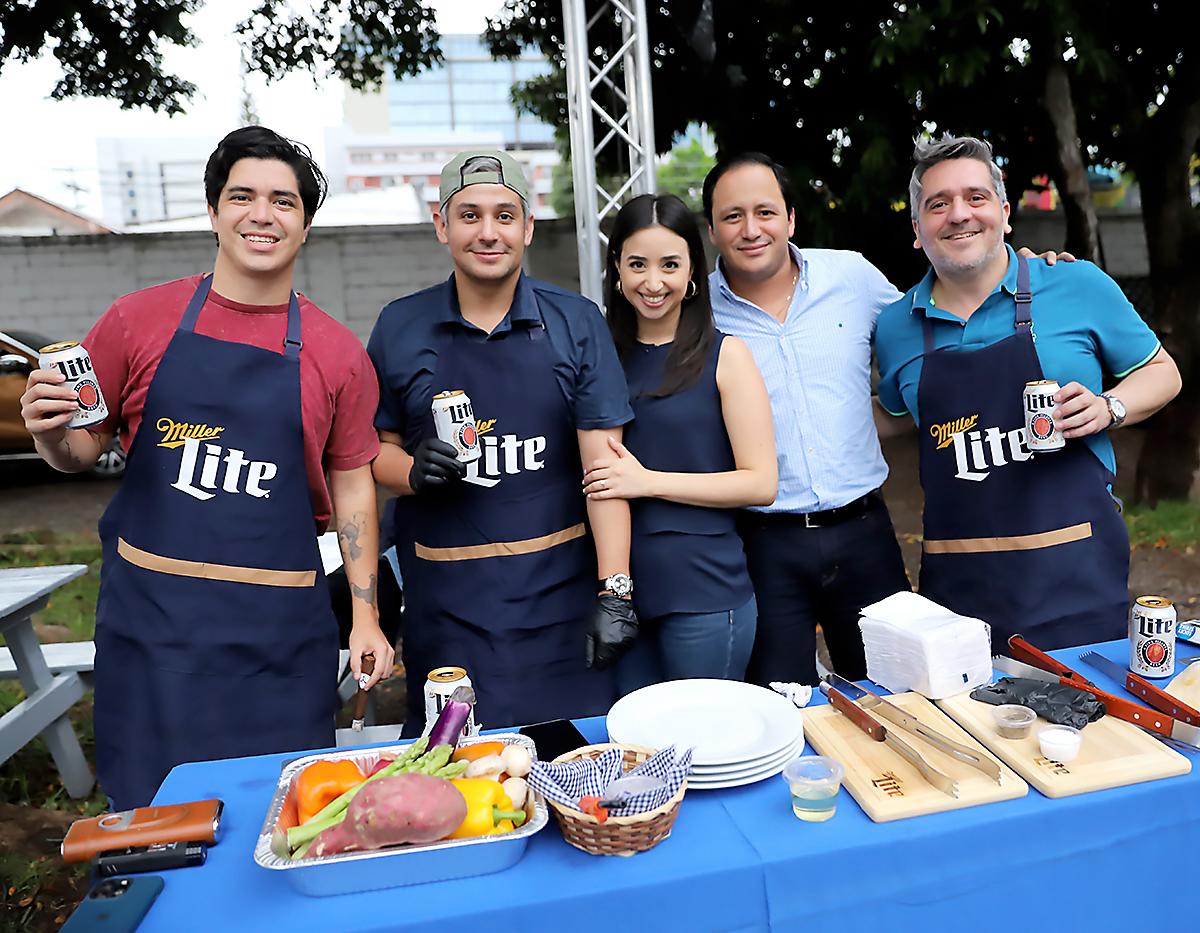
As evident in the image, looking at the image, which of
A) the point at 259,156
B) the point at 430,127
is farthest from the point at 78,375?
the point at 430,127

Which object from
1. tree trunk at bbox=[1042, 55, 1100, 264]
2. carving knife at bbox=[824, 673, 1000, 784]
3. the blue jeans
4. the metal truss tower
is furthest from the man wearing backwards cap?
tree trunk at bbox=[1042, 55, 1100, 264]

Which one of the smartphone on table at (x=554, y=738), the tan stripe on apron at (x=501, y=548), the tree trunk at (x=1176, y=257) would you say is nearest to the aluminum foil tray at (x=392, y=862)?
the smartphone on table at (x=554, y=738)

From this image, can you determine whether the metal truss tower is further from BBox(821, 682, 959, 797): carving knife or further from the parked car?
the parked car

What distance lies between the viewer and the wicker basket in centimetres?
128

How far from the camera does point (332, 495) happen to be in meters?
2.35

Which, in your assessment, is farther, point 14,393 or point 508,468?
point 14,393

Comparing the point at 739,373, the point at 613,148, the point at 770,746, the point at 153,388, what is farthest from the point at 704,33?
the point at 770,746

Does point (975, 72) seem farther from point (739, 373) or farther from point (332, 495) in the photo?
point (332, 495)

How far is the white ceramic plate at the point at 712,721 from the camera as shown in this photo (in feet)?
4.98

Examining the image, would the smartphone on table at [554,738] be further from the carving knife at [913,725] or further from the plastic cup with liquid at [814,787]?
the carving knife at [913,725]

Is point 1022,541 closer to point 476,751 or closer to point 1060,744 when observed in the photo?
point 1060,744

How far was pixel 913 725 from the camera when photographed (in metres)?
1.57

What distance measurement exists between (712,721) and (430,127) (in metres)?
135

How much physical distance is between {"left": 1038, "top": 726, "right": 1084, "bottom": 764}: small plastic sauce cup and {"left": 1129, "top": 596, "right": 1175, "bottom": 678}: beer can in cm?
45
